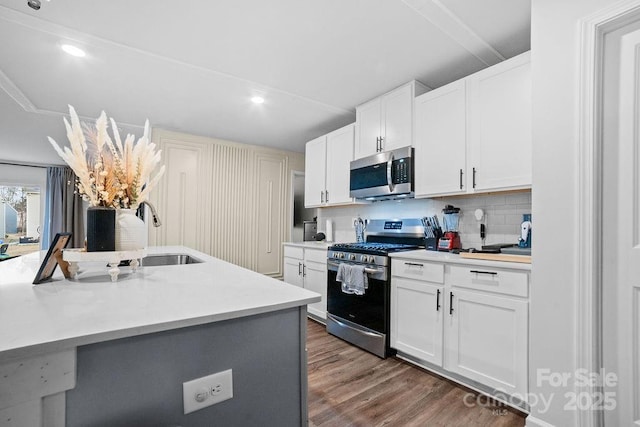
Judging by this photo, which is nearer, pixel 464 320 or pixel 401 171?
pixel 464 320

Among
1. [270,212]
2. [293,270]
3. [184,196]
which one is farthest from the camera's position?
[270,212]

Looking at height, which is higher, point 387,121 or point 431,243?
point 387,121

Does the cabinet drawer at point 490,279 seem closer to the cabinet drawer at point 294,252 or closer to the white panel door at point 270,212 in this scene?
the cabinet drawer at point 294,252

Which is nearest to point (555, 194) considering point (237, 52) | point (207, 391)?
point (207, 391)

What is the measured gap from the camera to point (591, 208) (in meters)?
1.40

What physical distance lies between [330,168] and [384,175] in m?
1.00

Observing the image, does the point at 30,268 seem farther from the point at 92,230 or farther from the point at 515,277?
the point at 515,277

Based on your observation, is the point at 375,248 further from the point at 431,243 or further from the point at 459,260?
the point at 459,260

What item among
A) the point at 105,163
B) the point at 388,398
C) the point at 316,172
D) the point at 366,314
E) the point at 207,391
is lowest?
the point at 388,398

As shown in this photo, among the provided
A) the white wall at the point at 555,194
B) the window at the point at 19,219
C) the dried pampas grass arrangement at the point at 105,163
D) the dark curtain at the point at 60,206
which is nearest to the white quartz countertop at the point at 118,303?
the dried pampas grass arrangement at the point at 105,163

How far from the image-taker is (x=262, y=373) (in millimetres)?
907

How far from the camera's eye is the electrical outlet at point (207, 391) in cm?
79

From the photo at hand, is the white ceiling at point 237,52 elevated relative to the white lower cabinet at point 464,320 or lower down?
elevated

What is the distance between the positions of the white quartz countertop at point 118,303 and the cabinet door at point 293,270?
240cm
